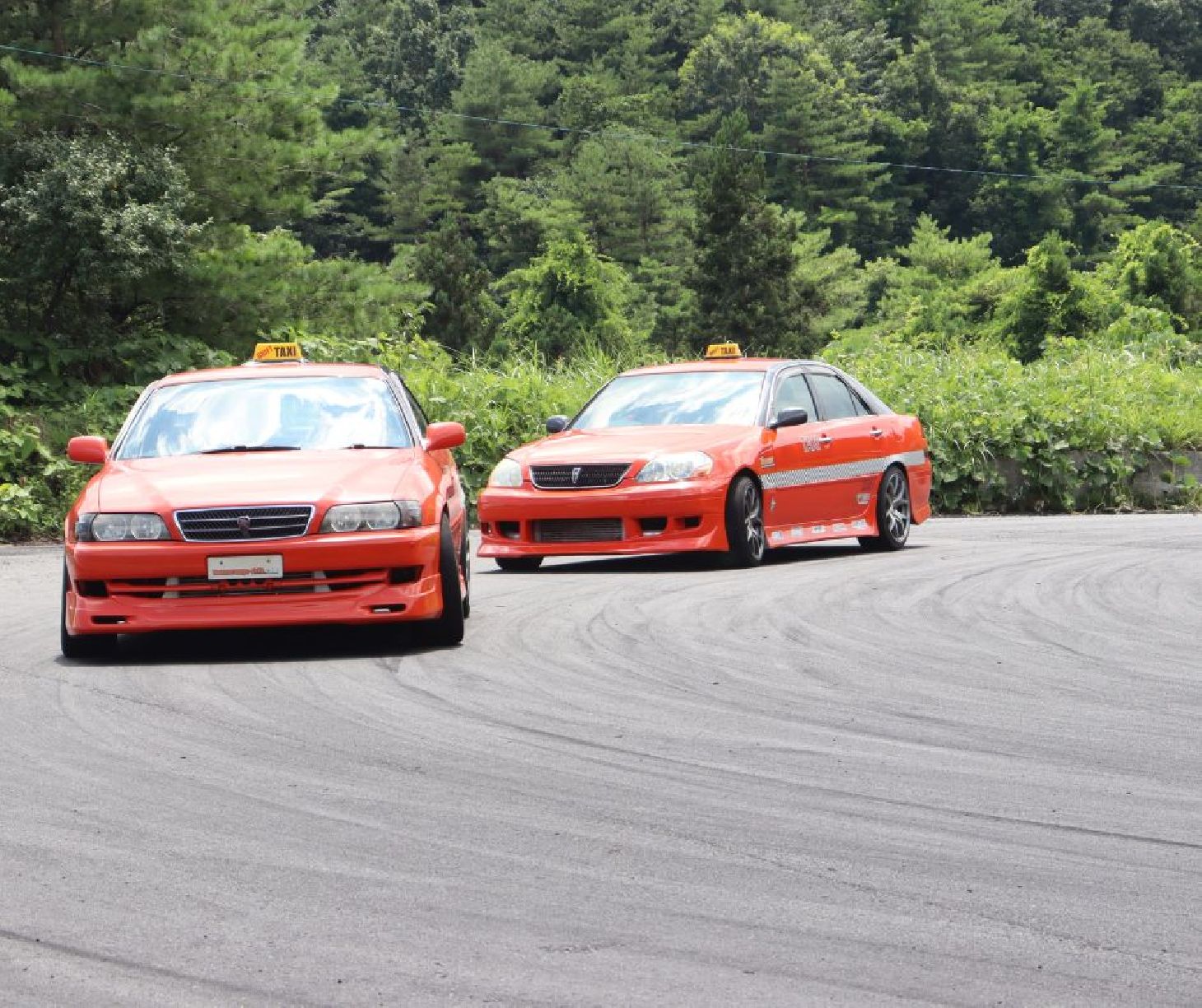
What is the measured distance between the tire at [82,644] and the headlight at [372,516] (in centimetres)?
131

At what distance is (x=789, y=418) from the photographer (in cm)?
1627

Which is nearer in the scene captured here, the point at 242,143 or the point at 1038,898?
the point at 1038,898

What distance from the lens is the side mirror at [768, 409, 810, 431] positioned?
16266 mm

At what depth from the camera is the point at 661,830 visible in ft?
20.9

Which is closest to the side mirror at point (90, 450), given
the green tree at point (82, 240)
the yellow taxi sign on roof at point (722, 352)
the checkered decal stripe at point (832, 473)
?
the checkered decal stripe at point (832, 473)

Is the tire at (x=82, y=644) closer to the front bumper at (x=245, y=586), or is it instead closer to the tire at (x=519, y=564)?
the front bumper at (x=245, y=586)

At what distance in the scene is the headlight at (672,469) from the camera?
1536 centimetres

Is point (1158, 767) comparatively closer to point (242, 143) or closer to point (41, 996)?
point (41, 996)

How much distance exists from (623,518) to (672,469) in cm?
50

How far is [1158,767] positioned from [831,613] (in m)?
5.05

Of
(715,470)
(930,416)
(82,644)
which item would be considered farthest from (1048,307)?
(82,644)

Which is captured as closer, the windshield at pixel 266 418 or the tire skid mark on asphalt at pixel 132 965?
the tire skid mark on asphalt at pixel 132 965

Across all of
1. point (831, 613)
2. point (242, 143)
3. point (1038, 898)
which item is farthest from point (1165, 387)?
point (1038, 898)

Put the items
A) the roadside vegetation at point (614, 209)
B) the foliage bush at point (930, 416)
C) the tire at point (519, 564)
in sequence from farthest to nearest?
1. the roadside vegetation at point (614, 209)
2. the foliage bush at point (930, 416)
3. the tire at point (519, 564)
